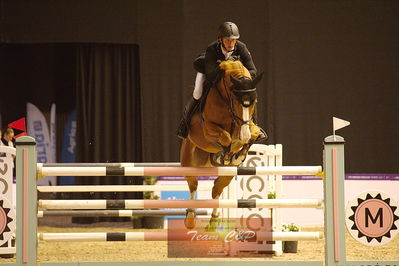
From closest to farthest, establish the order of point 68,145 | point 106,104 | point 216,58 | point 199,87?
point 216,58, point 199,87, point 106,104, point 68,145

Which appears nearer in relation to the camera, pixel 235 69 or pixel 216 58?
pixel 235 69

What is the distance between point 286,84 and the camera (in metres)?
8.90

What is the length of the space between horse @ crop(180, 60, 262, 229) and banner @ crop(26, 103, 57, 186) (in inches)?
285

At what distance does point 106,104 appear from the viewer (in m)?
9.23

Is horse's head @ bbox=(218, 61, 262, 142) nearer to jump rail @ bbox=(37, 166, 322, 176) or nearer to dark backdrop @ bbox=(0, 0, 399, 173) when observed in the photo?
jump rail @ bbox=(37, 166, 322, 176)

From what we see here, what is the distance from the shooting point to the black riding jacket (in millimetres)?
3986

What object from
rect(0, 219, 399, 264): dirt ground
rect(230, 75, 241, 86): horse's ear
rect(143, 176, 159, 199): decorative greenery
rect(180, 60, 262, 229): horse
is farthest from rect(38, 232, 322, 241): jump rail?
rect(143, 176, 159, 199): decorative greenery

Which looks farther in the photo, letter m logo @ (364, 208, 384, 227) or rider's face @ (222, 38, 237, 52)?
rider's face @ (222, 38, 237, 52)

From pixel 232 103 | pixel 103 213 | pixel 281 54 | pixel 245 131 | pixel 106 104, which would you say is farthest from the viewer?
pixel 106 104

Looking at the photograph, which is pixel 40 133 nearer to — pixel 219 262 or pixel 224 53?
pixel 224 53

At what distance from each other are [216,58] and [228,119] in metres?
0.44

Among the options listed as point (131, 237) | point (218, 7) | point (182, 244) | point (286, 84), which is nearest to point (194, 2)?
point (218, 7)

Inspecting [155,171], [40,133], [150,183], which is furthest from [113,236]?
[40,133]

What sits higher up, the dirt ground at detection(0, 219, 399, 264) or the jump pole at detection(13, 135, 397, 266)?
the jump pole at detection(13, 135, 397, 266)
